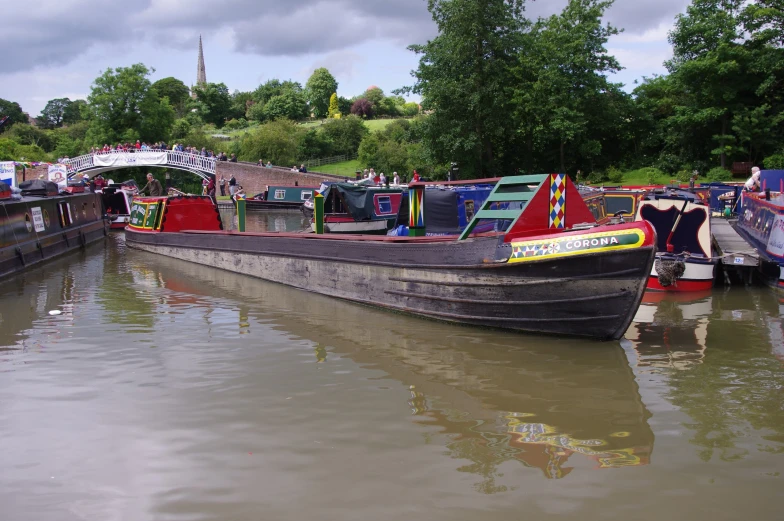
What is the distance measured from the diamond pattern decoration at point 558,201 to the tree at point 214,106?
7969cm

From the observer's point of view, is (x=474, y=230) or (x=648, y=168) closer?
(x=474, y=230)

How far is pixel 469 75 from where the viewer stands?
29.6m

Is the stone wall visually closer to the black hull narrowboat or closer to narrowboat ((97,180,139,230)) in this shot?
narrowboat ((97,180,139,230))

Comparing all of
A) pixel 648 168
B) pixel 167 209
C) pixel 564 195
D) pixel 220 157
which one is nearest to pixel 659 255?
pixel 564 195

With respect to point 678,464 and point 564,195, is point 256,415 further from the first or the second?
point 564,195

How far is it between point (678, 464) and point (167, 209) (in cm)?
1539

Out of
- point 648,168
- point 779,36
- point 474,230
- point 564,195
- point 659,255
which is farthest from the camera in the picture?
point 648,168

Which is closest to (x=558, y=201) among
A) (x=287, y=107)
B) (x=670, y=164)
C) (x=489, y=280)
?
(x=489, y=280)

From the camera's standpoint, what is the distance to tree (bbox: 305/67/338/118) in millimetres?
85375

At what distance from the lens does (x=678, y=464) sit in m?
4.84

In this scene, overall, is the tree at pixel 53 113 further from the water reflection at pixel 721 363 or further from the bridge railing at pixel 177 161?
the water reflection at pixel 721 363

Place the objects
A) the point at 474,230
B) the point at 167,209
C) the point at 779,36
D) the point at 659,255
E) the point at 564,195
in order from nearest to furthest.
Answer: the point at 564,195 → the point at 474,230 → the point at 659,255 → the point at 167,209 → the point at 779,36

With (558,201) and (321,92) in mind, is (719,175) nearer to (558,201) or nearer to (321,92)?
Result: (558,201)

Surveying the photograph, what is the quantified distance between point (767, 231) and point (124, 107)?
51.2 m
